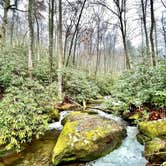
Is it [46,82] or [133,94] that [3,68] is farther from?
[133,94]

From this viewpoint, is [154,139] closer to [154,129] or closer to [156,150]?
[154,129]

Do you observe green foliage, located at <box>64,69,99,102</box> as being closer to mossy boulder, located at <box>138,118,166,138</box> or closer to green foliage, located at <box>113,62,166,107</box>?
green foliage, located at <box>113,62,166,107</box>

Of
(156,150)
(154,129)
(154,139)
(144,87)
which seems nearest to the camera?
(156,150)

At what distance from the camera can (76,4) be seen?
20.4 m

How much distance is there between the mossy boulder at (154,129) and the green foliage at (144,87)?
1.26m

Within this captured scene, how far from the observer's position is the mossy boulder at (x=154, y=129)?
20.7 feet

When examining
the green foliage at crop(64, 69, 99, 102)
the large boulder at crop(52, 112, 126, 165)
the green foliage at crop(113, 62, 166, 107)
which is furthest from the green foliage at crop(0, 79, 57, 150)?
the green foliage at crop(64, 69, 99, 102)

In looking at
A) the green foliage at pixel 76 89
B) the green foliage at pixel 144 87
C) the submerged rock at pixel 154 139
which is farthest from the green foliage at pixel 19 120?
the green foliage at pixel 76 89

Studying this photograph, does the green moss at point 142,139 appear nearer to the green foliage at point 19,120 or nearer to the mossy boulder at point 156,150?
the mossy boulder at point 156,150

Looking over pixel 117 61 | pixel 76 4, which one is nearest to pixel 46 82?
pixel 76 4

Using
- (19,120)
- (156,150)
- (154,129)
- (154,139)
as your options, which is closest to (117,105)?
(154,129)

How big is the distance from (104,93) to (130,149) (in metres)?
13.8

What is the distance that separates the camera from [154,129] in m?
6.49

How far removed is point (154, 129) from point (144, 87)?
3.13 m
